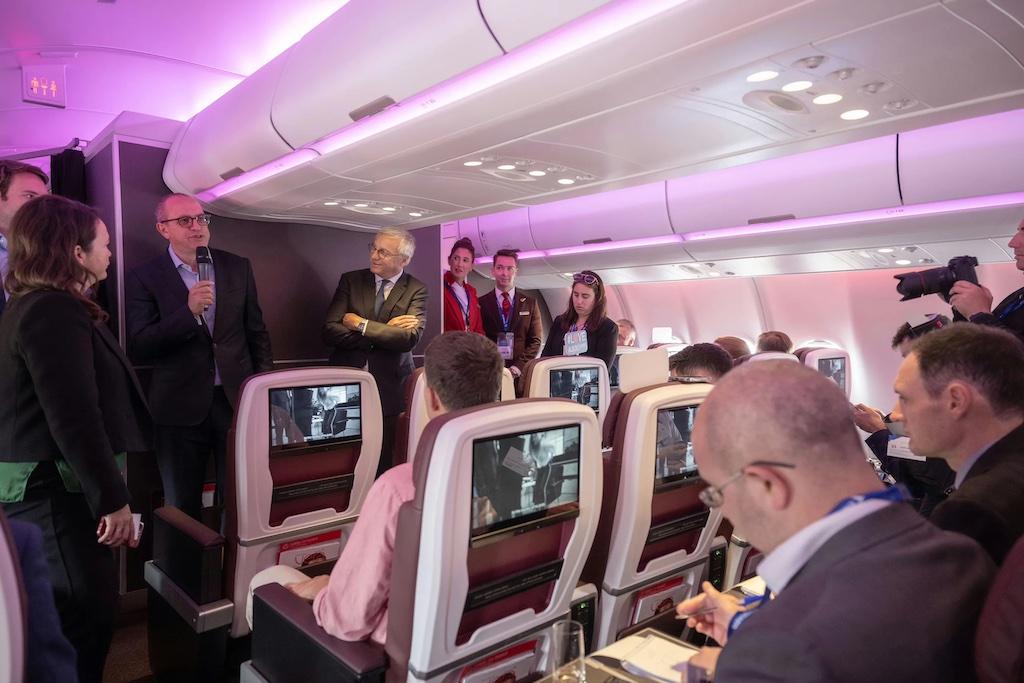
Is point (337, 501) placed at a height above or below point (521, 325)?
below

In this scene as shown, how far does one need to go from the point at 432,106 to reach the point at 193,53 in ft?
10.8

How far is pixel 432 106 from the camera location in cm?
263

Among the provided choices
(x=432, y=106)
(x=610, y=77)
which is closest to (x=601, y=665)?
(x=610, y=77)

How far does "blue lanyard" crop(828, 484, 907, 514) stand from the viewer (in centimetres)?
101

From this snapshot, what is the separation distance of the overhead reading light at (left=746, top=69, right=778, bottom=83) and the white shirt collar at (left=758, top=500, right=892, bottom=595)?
5.49 feet

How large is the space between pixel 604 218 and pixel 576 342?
7.18 feet

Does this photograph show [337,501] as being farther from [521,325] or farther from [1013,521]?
[521,325]

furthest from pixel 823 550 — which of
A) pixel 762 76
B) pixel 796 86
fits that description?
pixel 796 86

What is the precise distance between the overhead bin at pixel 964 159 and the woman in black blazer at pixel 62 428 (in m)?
4.75

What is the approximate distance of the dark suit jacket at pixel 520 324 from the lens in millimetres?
6238

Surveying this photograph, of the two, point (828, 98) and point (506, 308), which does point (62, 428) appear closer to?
point (828, 98)

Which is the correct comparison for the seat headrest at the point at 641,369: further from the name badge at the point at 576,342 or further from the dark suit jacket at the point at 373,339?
the name badge at the point at 576,342

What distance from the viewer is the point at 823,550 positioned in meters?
0.97

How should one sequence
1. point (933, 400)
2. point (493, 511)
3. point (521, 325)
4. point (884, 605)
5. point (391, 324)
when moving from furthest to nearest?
point (521, 325)
point (391, 324)
point (933, 400)
point (493, 511)
point (884, 605)
